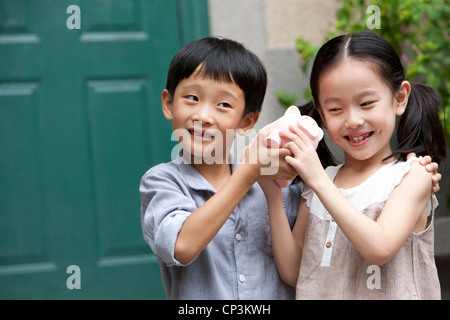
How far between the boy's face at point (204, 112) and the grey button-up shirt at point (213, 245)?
0.11 meters

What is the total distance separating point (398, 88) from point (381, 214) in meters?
0.36

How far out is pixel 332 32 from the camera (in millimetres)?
2988

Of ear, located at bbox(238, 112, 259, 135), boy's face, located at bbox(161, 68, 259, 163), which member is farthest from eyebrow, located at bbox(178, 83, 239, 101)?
ear, located at bbox(238, 112, 259, 135)

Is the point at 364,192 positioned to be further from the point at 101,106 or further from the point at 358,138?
the point at 101,106

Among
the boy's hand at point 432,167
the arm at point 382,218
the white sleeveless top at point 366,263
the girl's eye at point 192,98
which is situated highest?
the girl's eye at point 192,98

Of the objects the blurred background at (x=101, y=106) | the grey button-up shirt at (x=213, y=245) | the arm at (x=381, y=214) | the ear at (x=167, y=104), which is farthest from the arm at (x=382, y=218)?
the blurred background at (x=101, y=106)

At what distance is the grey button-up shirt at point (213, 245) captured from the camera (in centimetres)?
153

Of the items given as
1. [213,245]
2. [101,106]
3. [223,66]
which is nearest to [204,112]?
[223,66]

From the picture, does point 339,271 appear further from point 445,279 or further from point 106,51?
point 106,51

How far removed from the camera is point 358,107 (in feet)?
4.94

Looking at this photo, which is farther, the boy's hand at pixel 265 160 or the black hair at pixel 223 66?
the black hair at pixel 223 66

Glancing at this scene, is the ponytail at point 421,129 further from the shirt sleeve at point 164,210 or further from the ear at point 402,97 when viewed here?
the shirt sleeve at point 164,210
